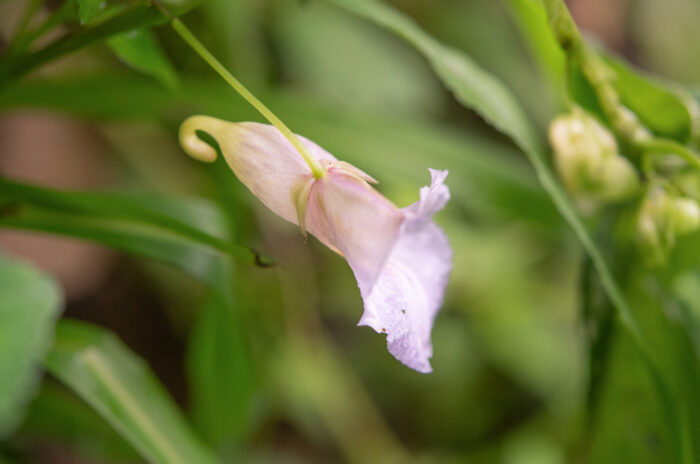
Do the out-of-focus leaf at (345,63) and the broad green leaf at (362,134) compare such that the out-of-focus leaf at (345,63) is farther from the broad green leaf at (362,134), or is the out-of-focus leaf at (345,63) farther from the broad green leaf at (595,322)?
the broad green leaf at (595,322)

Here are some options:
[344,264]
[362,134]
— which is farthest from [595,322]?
[344,264]

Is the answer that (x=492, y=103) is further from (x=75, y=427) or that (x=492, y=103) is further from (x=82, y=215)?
(x=75, y=427)

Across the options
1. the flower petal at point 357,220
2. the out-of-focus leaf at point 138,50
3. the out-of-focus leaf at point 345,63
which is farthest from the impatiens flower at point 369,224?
the out-of-focus leaf at point 345,63

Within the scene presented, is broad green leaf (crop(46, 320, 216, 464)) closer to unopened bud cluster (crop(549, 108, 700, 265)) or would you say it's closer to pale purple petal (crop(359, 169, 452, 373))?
pale purple petal (crop(359, 169, 452, 373))

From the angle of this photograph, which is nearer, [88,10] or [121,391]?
[88,10]

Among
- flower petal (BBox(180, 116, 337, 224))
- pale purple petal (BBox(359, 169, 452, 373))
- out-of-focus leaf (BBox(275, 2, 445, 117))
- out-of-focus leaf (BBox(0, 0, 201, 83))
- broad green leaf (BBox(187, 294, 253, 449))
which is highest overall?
out-of-focus leaf (BBox(0, 0, 201, 83))

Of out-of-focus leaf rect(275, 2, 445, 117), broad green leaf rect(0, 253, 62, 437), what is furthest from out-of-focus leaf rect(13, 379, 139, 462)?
out-of-focus leaf rect(275, 2, 445, 117)

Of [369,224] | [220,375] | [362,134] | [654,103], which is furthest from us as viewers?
[362,134]
